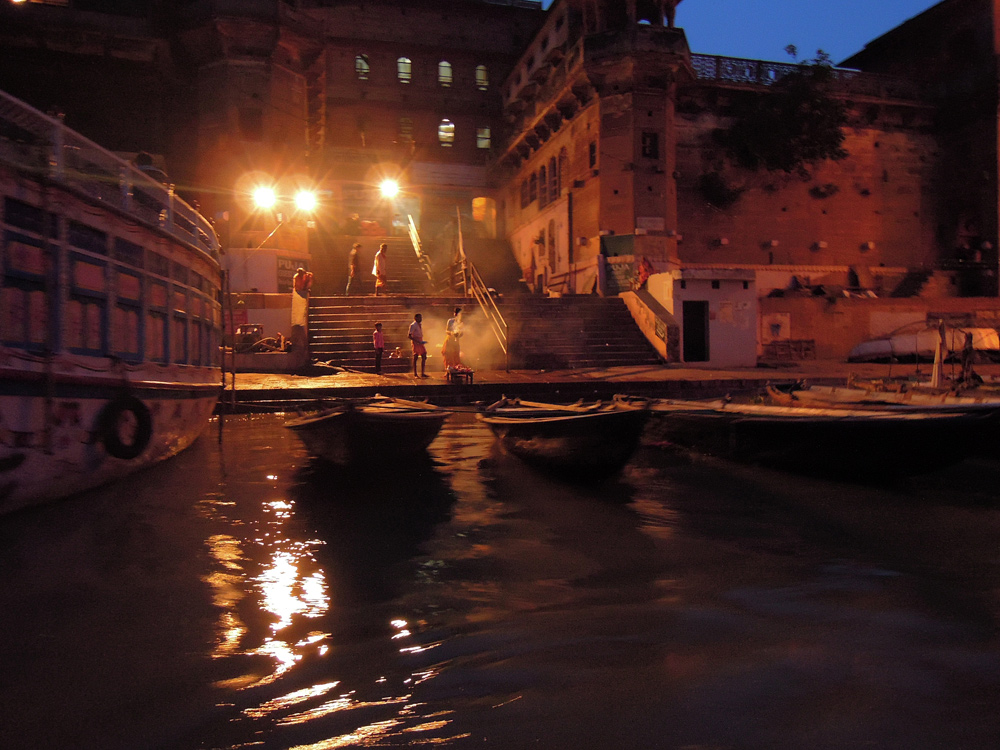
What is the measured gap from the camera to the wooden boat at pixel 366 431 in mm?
7906

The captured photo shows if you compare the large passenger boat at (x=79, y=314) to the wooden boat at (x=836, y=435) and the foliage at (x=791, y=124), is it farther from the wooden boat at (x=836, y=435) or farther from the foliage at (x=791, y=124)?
the foliage at (x=791, y=124)

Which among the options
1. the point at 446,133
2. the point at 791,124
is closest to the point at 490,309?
the point at 791,124

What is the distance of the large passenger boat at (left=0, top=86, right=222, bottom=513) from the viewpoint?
18.5ft

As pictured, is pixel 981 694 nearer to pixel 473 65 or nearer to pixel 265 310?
pixel 265 310

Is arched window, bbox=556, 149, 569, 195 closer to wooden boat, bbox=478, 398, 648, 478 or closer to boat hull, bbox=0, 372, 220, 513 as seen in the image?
wooden boat, bbox=478, 398, 648, 478

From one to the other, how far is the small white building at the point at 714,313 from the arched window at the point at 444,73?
25.2 metres

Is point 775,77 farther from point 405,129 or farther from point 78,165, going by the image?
point 78,165

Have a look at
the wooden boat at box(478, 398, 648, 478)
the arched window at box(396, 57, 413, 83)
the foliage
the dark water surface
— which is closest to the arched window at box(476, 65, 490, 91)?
the arched window at box(396, 57, 413, 83)

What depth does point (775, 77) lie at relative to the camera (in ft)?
91.9

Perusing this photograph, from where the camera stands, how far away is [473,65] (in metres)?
40.0

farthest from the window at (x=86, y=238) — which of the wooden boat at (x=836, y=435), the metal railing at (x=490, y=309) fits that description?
the metal railing at (x=490, y=309)

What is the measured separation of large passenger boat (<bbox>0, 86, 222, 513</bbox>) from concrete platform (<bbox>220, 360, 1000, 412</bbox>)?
501cm

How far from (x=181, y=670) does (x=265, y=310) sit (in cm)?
1888

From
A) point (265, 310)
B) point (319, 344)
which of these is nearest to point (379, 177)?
point (265, 310)
